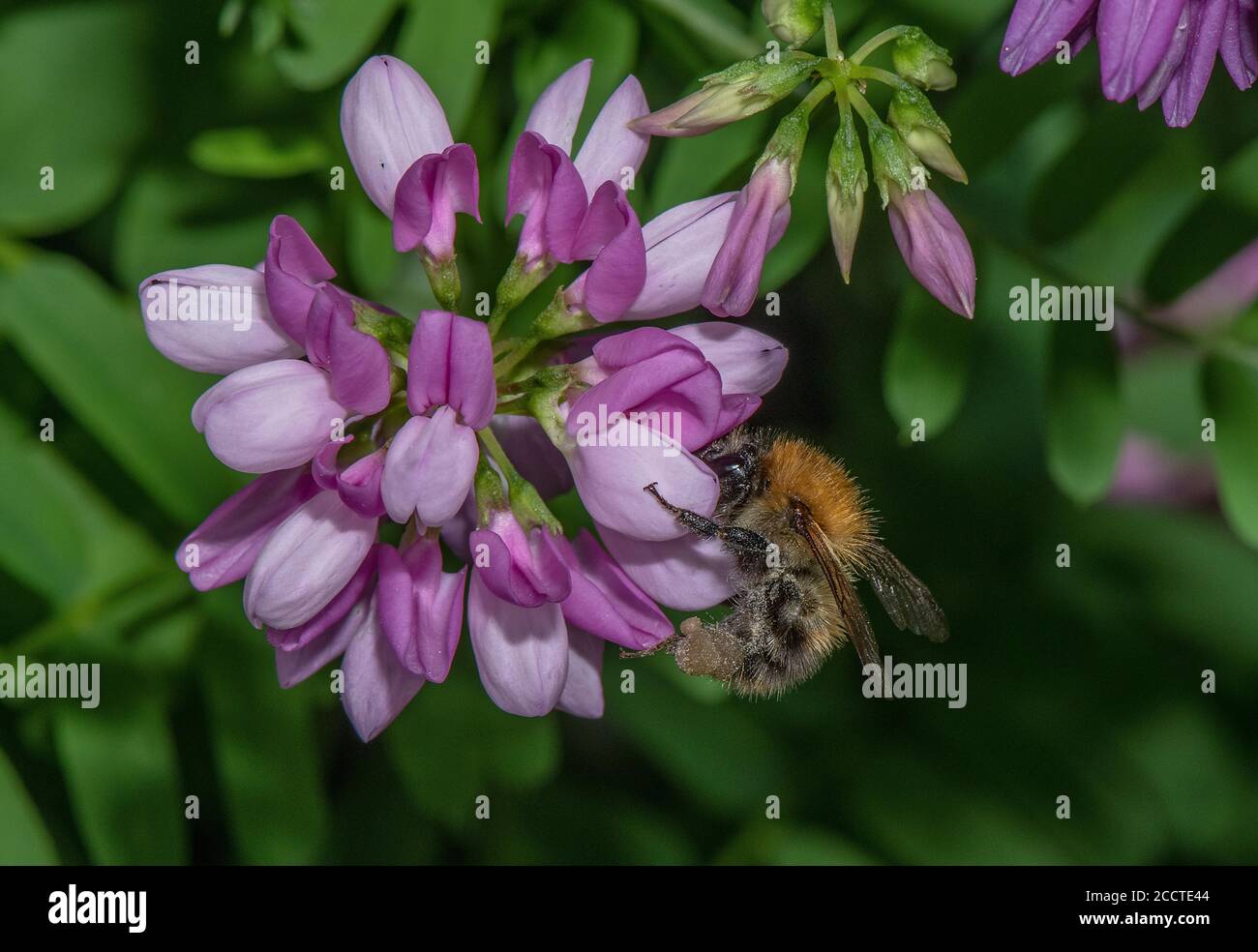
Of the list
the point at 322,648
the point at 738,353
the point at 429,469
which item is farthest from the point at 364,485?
Answer: the point at 738,353

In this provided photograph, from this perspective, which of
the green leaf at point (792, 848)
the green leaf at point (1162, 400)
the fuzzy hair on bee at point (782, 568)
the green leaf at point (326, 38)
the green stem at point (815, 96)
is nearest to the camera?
the green stem at point (815, 96)

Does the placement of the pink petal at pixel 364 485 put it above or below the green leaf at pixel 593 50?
below

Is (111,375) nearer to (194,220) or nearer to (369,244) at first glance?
(194,220)

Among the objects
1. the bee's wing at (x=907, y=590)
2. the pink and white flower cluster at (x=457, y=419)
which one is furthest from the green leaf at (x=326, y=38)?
the bee's wing at (x=907, y=590)

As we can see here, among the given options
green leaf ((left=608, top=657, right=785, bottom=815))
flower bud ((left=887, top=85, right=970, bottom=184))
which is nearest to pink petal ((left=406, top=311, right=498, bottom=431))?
flower bud ((left=887, top=85, right=970, bottom=184))

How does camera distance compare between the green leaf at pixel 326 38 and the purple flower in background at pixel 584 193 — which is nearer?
the purple flower in background at pixel 584 193

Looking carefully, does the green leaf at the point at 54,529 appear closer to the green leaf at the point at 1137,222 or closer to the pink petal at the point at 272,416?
the pink petal at the point at 272,416

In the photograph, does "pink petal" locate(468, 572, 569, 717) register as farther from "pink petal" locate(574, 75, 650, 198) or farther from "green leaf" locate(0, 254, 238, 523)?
"green leaf" locate(0, 254, 238, 523)

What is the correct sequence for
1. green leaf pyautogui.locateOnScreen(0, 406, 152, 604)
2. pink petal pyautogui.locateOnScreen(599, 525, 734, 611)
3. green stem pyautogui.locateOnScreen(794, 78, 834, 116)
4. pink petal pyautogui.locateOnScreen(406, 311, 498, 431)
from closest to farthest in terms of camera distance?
1. pink petal pyautogui.locateOnScreen(406, 311, 498, 431)
2. green stem pyautogui.locateOnScreen(794, 78, 834, 116)
3. pink petal pyautogui.locateOnScreen(599, 525, 734, 611)
4. green leaf pyautogui.locateOnScreen(0, 406, 152, 604)
